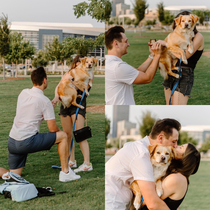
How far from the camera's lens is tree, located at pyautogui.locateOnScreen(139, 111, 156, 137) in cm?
280

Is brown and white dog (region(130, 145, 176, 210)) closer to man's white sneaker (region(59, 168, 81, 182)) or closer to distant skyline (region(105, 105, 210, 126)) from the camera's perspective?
distant skyline (region(105, 105, 210, 126))

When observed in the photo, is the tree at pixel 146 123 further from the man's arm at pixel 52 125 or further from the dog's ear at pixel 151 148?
the man's arm at pixel 52 125

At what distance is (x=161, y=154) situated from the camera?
232 centimetres

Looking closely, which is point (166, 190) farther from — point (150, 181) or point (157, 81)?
point (157, 81)

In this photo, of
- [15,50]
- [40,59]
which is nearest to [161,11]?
[40,59]

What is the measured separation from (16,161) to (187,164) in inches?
86.5

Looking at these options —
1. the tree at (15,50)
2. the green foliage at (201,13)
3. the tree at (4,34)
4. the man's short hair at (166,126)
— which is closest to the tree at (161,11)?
the green foliage at (201,13)

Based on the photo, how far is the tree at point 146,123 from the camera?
2804mm

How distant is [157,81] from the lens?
7941mm

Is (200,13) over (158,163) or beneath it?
Answer: over

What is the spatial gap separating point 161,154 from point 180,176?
24cm

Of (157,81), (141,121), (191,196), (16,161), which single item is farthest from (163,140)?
(191,196)

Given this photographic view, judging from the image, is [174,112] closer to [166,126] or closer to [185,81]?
[166,126]

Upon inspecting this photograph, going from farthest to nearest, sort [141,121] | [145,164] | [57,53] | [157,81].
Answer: [57,53]
[157,81]
[141,121]
[145,164]
